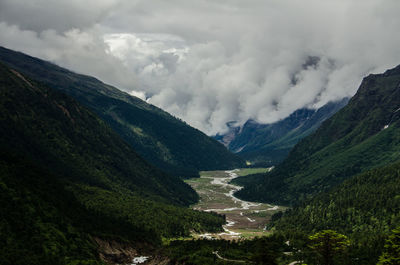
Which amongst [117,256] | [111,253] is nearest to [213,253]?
[117,256]

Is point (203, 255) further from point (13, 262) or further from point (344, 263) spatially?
point (13, 262)

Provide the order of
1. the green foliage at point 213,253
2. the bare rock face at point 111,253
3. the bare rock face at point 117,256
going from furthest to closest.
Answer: the bare rock face at point 111,253 < the bare rock face at point 117,256 < the green foliage at point 213,253

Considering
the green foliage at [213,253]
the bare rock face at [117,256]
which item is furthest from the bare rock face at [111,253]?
the green foliage at [213,253]

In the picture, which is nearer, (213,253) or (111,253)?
(213,253)

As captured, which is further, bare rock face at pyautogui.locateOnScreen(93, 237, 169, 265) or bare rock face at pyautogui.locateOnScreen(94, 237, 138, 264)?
bare rock face at pyautogui.locateOnScreen(94, 237, 138, 264)

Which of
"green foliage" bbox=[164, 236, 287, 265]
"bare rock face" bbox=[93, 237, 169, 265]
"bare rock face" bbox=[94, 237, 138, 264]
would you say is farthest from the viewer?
"bare rock face" bbox=[94, 237, 138, 264]

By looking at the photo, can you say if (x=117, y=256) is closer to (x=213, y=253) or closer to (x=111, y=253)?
(x=111, y=253)

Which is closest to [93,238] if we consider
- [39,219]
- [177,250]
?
[39,219]

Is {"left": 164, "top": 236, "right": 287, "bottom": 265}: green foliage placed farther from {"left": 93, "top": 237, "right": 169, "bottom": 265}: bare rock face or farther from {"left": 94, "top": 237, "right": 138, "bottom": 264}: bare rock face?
{"left": 94, "top": 237, "right": 138, "bottom": 264}: bare rock face

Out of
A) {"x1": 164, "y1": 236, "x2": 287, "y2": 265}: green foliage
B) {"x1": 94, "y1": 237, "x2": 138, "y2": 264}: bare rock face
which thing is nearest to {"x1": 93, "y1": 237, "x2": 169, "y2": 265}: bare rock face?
{"x1": 94, "y1": 237, "x2": 138, "y2": 264}: bare rock face

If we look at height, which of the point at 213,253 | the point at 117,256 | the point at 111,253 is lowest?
the point at 117,256

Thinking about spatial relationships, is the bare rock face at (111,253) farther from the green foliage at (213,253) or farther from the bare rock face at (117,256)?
the green foliage at (213,253)
